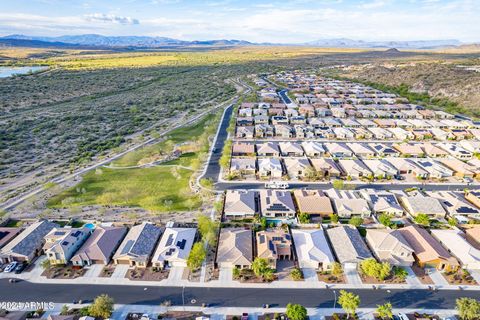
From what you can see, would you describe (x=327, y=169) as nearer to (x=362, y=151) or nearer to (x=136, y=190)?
(x=362, y=151)

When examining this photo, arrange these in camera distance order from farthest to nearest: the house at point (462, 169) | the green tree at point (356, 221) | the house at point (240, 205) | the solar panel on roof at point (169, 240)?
the house at point (462, 169) < the house at point (240, 205) < the green tree at point (356, 221) < the solar panel on roof at point (169, 240)

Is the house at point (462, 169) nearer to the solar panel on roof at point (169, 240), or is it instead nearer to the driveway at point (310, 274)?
the driveway at point (310, 274)

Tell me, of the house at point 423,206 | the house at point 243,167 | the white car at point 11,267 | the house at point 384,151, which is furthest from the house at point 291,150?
the white car at point 11,267

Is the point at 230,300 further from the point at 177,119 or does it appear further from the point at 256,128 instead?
the point at 177,119

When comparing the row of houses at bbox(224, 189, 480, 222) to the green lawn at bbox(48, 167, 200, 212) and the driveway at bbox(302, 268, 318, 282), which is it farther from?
the driveway at bbox(302, 268, 318, 282)

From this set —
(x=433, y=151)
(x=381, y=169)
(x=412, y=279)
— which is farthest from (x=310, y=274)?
(x=433, y=151)

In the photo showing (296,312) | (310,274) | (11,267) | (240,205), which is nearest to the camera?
(296,312)

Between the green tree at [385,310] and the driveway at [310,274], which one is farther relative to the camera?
the driveway at [310,274]
